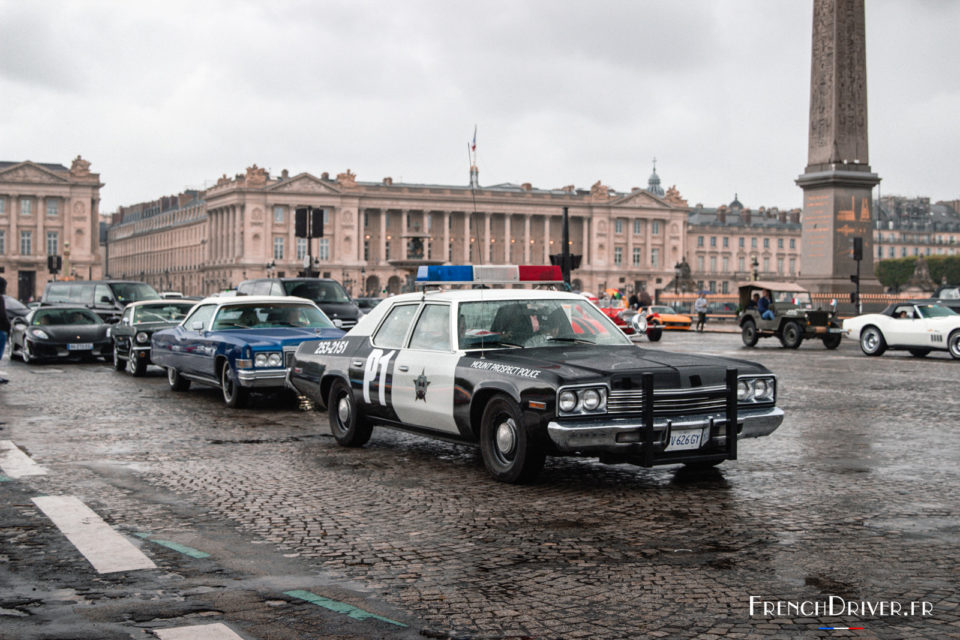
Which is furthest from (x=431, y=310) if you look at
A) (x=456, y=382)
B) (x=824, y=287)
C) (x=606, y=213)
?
(x=606, y=213)

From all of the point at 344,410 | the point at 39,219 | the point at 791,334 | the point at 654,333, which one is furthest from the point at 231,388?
the point at 39,219

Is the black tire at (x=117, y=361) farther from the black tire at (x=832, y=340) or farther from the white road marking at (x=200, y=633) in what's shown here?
the black tire at (x=832, y=340)

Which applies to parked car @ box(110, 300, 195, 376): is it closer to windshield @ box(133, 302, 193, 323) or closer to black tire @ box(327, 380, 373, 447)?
windshield @ box(133, 302, 193, 323)

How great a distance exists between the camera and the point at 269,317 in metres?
15.7

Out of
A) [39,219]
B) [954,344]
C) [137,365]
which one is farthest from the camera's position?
[39,219]

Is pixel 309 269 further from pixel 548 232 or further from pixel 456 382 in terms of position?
pixel 548 232

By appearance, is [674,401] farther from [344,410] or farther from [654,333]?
[654,333]

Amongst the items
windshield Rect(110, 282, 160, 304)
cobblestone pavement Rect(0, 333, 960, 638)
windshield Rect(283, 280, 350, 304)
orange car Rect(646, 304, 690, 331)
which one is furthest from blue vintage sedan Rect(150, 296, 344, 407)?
orange car Rect(646, 304, 690, 331)

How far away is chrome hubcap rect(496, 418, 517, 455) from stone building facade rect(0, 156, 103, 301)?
131 m

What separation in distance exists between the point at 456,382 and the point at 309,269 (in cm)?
2282

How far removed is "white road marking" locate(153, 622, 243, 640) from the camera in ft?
15.0

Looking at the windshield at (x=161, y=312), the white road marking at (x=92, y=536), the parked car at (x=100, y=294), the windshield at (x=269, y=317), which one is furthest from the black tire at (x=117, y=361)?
the white road marking at (x=92, y=536)

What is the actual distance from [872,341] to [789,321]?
392 cm

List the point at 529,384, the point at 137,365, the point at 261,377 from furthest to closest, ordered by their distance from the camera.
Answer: the point at 137,365
the point at 261,377
the point at 529,384
